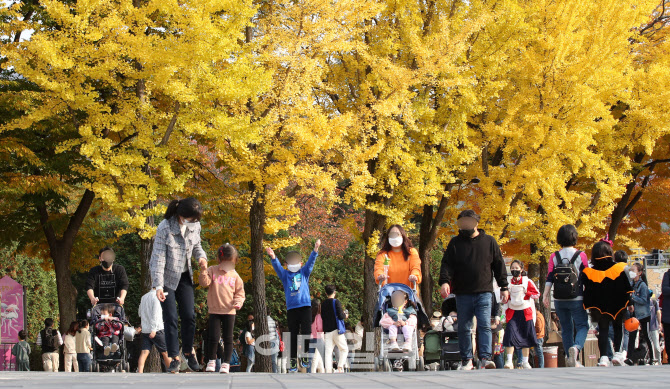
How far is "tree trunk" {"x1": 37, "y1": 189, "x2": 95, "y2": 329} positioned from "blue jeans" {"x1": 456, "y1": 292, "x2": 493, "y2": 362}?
41.5ft

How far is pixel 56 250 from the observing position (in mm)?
20703

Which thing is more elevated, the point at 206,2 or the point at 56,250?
the point at 206,2

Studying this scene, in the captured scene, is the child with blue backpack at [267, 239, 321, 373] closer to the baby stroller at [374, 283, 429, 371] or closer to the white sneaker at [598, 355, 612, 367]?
the baby stroller at [374, 283, 429, 371]

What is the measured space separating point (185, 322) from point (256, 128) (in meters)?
7.16

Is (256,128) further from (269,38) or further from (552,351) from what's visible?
(552,351)

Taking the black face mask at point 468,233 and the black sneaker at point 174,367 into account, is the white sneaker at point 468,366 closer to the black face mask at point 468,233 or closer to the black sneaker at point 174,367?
the black face mask at point 468,233

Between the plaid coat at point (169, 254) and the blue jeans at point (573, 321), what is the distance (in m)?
4.76

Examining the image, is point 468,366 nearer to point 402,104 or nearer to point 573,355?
point 573,355

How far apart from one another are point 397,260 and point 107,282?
14.9 ft

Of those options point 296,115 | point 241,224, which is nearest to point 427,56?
point 296,115

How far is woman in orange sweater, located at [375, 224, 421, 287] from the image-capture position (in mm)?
11086

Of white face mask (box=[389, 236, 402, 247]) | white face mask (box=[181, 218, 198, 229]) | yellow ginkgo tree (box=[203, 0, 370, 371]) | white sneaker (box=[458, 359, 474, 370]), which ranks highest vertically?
yellow ginkgo tree (box=[203, 0, 370, 371])

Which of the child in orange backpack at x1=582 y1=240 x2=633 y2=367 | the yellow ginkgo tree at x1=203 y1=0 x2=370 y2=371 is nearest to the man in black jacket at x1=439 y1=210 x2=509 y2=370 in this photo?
the child in orange backpack at x1=582 y1=240 x2=633 y2=367

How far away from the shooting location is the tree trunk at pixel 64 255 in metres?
20.2
